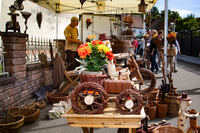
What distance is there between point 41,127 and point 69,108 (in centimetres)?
175

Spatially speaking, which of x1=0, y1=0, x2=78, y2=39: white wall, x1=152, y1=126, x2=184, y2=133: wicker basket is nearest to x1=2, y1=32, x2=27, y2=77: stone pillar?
x1=0, y1=0, x2=78, y2=39: white wall

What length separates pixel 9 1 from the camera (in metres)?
6.01

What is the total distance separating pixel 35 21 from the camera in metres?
7.52

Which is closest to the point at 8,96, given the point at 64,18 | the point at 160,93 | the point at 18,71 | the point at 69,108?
the point at 18,71

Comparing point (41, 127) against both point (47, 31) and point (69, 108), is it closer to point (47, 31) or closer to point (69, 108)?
point (69, 108)

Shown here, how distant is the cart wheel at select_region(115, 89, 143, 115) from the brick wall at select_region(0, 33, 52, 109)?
8.63ft

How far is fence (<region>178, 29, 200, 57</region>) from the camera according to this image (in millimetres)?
14997

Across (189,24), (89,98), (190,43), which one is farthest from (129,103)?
(189,24)

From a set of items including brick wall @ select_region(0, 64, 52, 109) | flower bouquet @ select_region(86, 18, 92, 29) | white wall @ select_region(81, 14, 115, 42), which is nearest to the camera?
brick wall @ select_region(0, 64, 52, 109)

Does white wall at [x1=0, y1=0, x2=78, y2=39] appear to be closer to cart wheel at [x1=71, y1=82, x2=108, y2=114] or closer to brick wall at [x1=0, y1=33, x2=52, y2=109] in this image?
brick wall at [x1=0, y1=33, x2=52, y2=109]

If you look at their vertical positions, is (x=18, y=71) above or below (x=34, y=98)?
above

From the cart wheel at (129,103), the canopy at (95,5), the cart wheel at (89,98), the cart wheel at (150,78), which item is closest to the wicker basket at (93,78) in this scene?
the cart wheel at (89,98)

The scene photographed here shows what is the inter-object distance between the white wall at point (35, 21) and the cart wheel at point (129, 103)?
16.2ft

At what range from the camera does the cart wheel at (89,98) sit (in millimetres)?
1901
